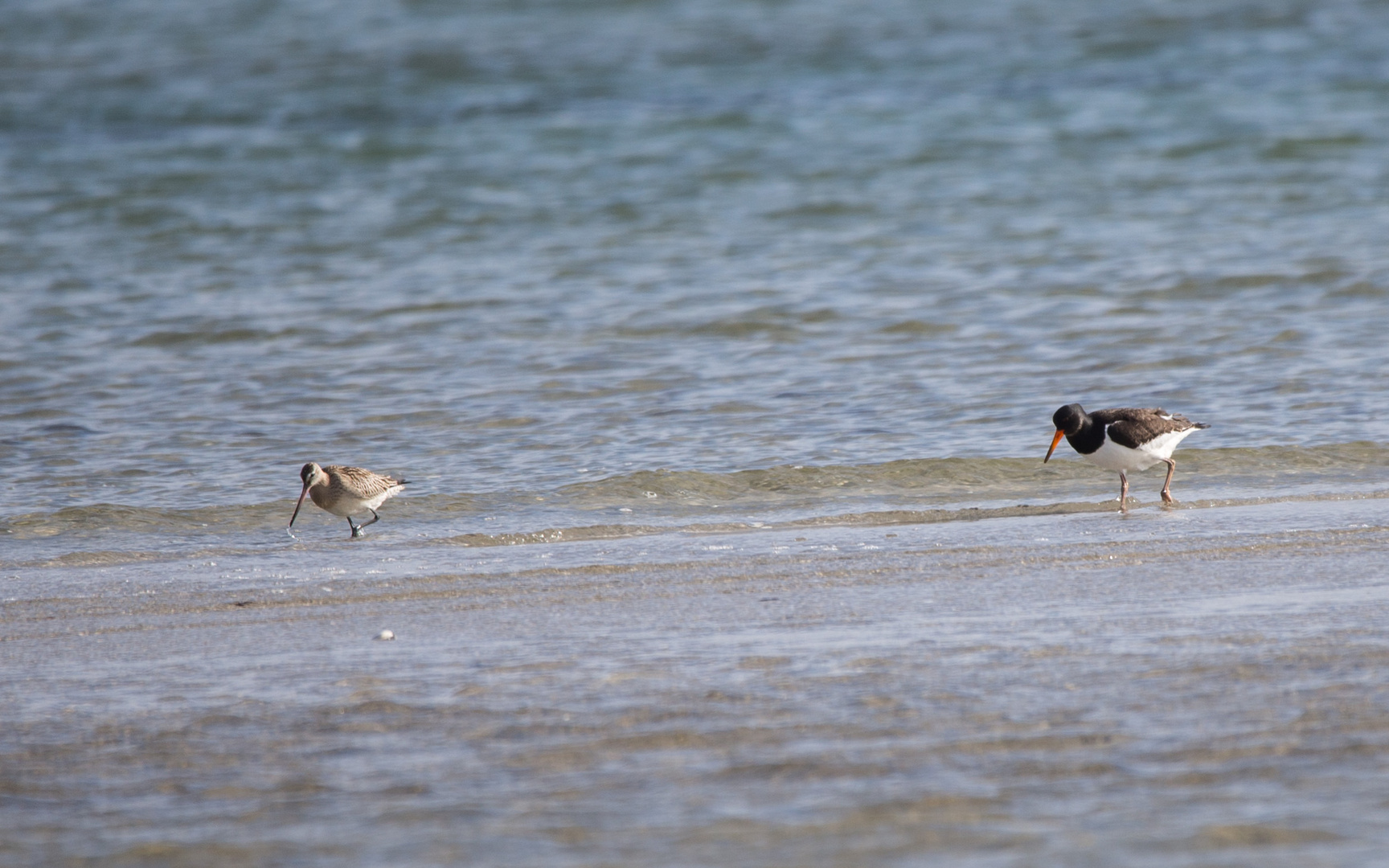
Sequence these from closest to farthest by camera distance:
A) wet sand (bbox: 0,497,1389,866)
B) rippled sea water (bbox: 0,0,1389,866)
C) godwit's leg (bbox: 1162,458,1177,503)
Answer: wet sand (bbox: 0,497,1389,866)
rippled sea water (bbox: 0,0,1389,866)
godwit's leg (bbox: 1162,458,1177,503)

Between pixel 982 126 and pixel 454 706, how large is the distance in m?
17.9

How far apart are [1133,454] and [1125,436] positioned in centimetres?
11

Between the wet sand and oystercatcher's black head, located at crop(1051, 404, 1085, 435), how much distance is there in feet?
6.98

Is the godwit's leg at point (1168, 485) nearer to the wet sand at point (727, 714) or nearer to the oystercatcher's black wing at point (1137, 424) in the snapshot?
the oystercatcher's black wing at point (1137, 424)

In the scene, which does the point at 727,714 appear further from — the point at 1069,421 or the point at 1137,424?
the point at 1069,421

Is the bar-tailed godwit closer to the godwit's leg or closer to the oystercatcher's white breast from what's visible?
the oystercatcher's white breast

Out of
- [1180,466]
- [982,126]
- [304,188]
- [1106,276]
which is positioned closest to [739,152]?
[982,126]

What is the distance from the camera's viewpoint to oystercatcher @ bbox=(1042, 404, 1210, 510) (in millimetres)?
7840

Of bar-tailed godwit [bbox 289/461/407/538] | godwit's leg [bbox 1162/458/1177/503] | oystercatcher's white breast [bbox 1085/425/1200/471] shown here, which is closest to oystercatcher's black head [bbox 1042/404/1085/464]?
oystercatcher's white breast [bbox 1085/425/1200/471]

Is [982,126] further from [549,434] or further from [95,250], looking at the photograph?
[549,434]

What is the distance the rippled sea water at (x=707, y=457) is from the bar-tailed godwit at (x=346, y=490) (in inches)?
6.3

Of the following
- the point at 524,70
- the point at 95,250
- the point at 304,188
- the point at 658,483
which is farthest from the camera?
the point at 524,70

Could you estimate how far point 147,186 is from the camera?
65.1 feet

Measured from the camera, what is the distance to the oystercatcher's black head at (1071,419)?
325 inches
